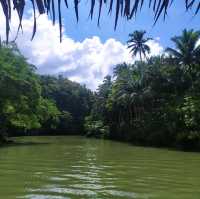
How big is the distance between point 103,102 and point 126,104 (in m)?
11.8

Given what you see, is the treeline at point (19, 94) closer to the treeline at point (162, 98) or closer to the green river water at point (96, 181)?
the treeline at point (162, 98)

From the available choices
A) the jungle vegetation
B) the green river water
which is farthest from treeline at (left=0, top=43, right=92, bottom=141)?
the green river water

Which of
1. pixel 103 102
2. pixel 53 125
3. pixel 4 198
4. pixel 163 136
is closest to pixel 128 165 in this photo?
pixel 4 198

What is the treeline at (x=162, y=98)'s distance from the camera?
1517 inches

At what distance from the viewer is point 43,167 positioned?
1922 cm

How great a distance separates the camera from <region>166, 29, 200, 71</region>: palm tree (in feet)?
134

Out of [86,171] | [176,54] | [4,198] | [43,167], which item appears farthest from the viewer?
[176,54]

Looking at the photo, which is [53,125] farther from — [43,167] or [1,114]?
[43,167]

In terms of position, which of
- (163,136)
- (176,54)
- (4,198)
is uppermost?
(176,54)

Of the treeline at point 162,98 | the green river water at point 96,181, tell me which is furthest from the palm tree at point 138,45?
the green river water at point 96,181

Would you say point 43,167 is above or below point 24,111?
below

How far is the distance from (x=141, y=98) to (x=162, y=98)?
9.12ft

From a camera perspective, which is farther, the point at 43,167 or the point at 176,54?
the point at 176,54

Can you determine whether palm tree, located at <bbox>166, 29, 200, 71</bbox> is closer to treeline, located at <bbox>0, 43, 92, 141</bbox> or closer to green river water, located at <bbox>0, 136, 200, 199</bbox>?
treeline, located at <bbox>0, 43, 92, 141</bbox>
